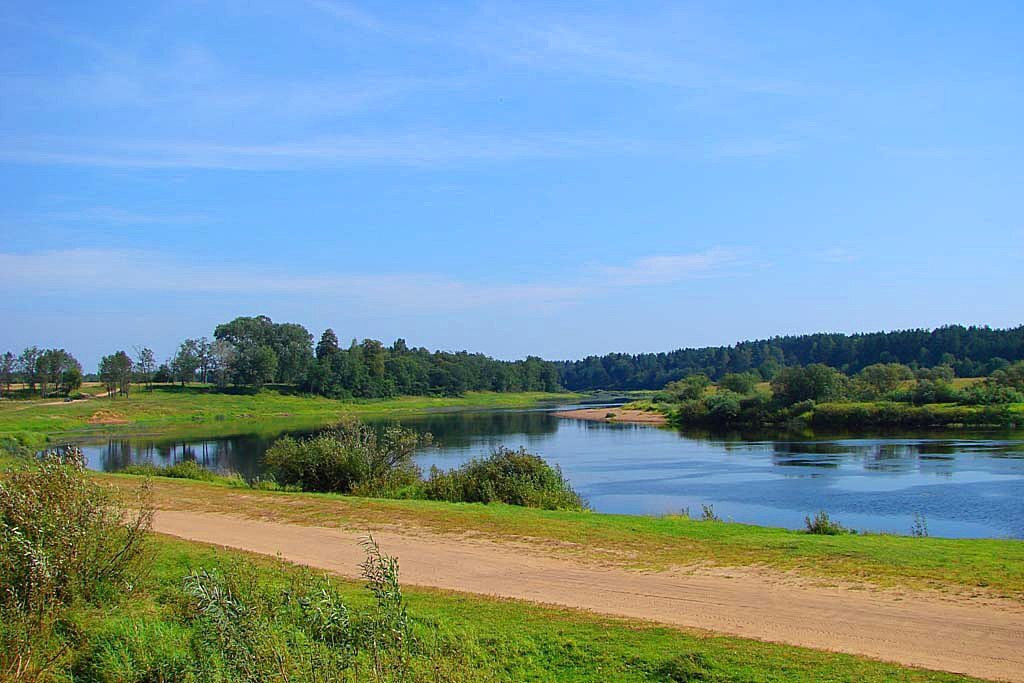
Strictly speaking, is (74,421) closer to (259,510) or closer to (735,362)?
(259,510)

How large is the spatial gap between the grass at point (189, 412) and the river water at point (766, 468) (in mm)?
8238

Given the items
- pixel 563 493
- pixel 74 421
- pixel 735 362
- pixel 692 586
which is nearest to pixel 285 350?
pixel 74 421

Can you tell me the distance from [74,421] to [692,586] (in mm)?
79729

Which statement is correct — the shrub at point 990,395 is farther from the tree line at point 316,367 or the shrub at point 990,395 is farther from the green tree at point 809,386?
the tree line at point 316,367

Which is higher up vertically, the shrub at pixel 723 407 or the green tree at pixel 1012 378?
the green tree at pixel 1012 378

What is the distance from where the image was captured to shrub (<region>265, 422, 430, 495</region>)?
994 inches

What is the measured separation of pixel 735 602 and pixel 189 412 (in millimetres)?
92635

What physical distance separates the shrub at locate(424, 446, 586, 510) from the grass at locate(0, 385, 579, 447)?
36531mm

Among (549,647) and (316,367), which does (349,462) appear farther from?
(316,367)

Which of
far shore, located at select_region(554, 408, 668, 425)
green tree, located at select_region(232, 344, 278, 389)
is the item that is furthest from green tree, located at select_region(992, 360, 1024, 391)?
green tree, located at select_region(232, 344, 278, 389)

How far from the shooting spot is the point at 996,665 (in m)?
7.71

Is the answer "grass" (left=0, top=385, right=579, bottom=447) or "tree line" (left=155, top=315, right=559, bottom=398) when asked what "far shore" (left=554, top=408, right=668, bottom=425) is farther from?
"tree line" (left=155, top=315, right=559, bottom=398)

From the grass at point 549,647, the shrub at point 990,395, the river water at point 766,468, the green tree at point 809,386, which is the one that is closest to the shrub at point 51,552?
the grass at point 549,647

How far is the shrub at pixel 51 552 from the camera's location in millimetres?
8141
